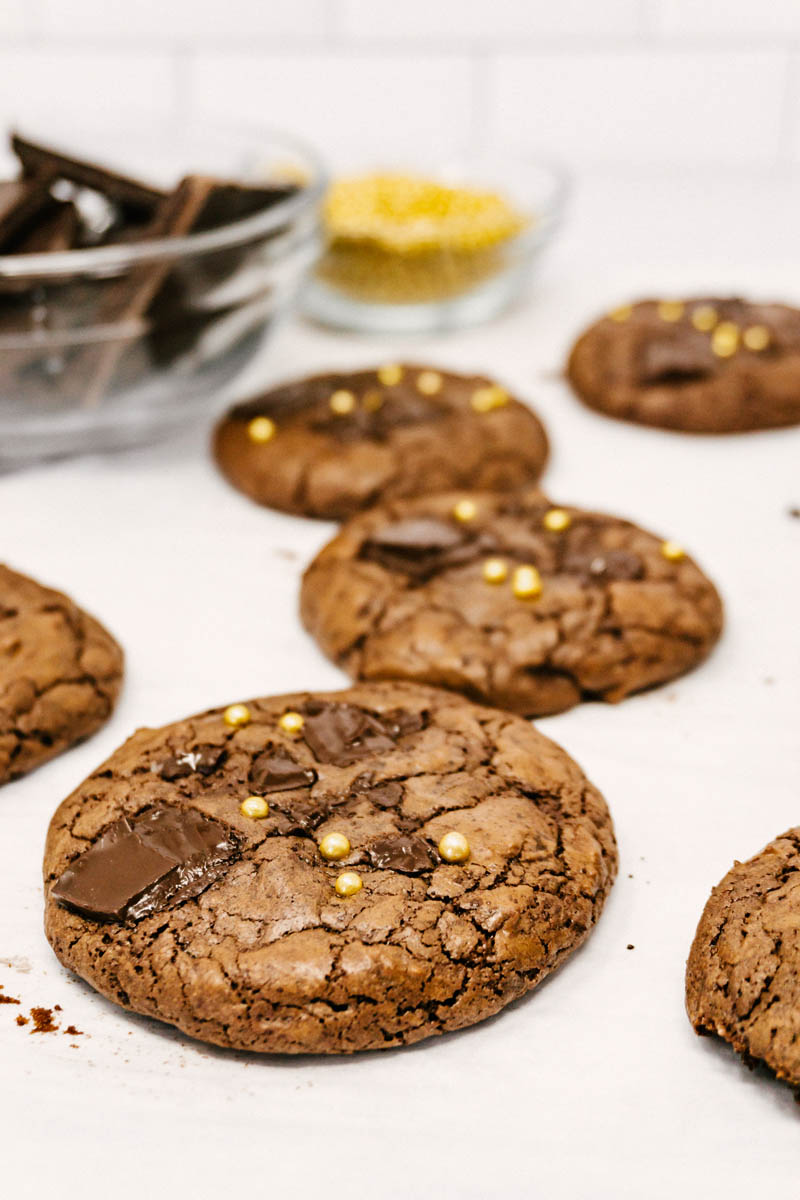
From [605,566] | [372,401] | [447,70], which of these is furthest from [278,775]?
[447,70]

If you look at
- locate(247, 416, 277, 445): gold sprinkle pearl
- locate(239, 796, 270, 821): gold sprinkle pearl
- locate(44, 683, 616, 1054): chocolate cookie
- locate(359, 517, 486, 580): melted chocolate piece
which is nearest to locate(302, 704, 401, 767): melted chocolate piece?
locate(44, 683, 616, 1054): chocolate cookie

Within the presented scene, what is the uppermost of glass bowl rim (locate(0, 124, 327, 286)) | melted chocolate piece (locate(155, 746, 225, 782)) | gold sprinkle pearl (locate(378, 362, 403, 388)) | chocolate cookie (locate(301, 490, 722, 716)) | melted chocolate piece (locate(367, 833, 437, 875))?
glass bowl rim (locate(0, 124, 327, 286))

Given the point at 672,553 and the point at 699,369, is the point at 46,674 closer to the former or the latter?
the point at 672,553

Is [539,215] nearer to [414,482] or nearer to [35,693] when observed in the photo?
[414,482]

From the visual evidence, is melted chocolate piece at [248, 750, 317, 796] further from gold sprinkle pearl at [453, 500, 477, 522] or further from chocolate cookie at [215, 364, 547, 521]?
chocolate cookie at [215, 364, 547, 521]

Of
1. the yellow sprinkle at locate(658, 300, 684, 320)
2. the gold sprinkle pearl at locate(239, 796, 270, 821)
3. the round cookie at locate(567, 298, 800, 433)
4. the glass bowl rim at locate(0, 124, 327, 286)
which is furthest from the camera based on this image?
the yellow sprinkle at locate(658, 300, 684, 320)
